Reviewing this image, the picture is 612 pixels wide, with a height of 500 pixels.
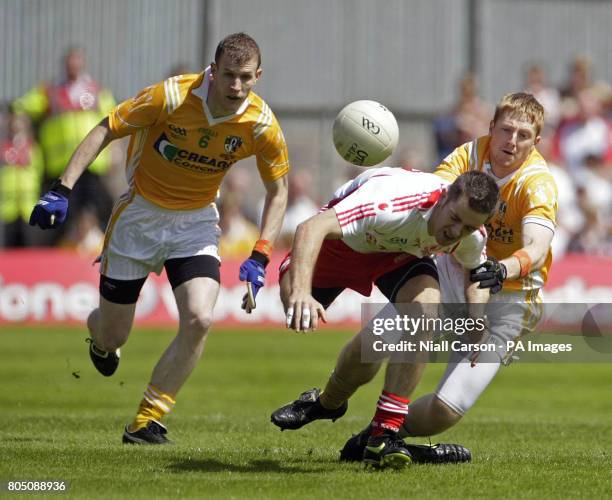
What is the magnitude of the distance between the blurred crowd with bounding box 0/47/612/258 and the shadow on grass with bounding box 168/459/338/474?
10.7 metres

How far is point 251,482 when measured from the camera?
7707 mm

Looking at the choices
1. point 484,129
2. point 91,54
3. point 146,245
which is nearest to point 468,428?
point 146,245

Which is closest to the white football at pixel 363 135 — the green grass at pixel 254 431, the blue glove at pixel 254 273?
the blue glove at pixel 254 273

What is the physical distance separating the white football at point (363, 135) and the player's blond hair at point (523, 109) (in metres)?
0.85

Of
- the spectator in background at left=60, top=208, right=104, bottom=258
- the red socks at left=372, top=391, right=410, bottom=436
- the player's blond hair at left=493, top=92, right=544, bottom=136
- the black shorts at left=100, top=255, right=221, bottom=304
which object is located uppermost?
the player's blond hair at left=493, top=92, right=544, bottom=136

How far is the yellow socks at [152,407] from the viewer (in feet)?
31.1

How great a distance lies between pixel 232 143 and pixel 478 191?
8.54ft

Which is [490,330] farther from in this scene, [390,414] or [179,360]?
[179,360]

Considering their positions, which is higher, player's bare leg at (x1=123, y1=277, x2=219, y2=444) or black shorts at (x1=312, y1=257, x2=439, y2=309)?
black shorts at (x1=312, y1=257, x2=439, y2=309)

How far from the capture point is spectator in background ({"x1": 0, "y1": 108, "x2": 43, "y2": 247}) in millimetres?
19812

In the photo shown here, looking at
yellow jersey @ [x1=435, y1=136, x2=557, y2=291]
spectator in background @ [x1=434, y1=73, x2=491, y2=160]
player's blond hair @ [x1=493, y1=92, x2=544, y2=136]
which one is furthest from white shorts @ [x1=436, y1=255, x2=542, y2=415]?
spectator in background @ [x1=434, y1=73, x2=491, y2=160]

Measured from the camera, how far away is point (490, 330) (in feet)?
29.6

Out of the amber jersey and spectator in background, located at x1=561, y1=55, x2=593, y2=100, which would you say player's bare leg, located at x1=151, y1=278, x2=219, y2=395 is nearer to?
the amber jersey

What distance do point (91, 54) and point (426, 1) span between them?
21.3ft
